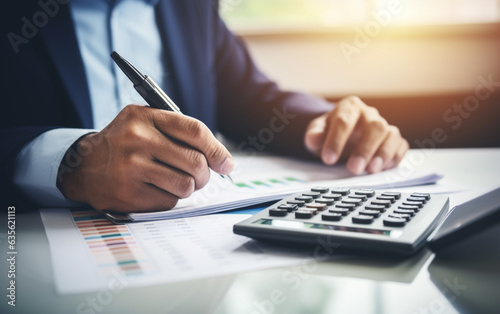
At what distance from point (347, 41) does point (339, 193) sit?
5.13ft

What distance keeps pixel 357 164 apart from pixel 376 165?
4cm

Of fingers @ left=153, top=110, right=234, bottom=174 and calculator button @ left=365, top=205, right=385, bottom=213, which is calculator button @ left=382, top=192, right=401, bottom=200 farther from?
fingers @ left=153, top=110, right=234, bottom=174

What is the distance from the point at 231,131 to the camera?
1166 millimetres

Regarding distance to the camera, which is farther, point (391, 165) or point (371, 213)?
point (391, 165)

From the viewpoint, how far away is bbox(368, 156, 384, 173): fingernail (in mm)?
700

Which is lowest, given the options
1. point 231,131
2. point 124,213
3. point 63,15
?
point 231,131

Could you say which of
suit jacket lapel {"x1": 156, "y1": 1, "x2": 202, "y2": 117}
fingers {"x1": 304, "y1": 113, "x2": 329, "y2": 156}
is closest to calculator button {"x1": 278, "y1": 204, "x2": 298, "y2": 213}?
fingers {"x1": 304, "y1": 113, "x2": 329, "y2": 156}

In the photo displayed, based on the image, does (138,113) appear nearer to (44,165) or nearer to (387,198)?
(44,165)

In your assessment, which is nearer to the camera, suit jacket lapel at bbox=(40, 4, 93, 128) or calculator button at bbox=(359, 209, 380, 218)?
calculator button at bbox=(359, 209, 380, 218)

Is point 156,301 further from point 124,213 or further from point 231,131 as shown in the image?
point 231,131

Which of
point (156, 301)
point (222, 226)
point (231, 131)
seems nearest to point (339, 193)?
point (222, 226)

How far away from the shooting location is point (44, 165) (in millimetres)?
512

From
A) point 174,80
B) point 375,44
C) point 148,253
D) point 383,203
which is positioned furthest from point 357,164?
point 375,44

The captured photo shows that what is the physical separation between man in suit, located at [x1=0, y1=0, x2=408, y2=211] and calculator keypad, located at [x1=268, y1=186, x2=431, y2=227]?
0.32ft
